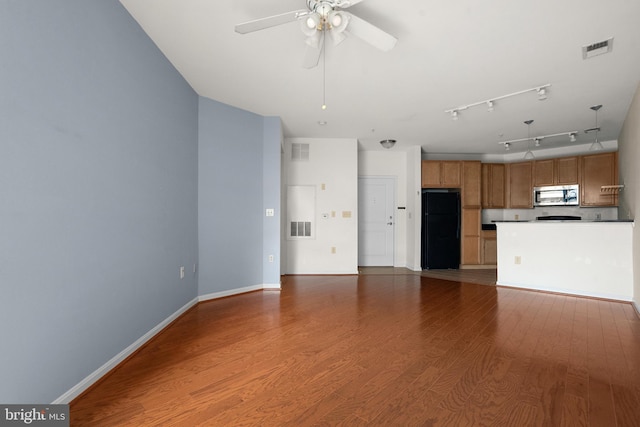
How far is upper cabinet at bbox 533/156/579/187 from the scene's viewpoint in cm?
562

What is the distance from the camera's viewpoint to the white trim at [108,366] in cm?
160

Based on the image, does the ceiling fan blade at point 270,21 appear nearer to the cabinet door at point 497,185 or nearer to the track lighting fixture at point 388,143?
the track lighting fixture at point 388,143

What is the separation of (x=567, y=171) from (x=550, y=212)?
3.15 feet

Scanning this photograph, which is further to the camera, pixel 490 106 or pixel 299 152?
pixel 299 152

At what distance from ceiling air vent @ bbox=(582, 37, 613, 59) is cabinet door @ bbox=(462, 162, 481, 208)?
3710 millimetres

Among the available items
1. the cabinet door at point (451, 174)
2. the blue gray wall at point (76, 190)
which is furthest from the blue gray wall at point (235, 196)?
the cabinet door at point (451, 174)

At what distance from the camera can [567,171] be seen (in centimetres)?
568

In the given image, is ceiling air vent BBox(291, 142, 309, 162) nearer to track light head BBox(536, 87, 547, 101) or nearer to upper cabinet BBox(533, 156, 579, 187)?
track light head BBox(536, 87, 547, 101)

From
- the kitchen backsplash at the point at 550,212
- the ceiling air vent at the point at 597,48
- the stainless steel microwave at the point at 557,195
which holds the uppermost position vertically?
the ceiling air vent at the point at 597,48

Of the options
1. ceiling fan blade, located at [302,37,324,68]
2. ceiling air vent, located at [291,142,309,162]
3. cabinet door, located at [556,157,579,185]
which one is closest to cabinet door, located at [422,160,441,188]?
cabinet door, located at [556,157,579,185]

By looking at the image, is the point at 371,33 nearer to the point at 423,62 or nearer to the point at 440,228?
the point at 423,62

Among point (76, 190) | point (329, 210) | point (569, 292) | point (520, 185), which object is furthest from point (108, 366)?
point (520, 185)

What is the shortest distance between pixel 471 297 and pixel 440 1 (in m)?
3.49

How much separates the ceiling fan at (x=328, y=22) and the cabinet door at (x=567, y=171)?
5741 mm
